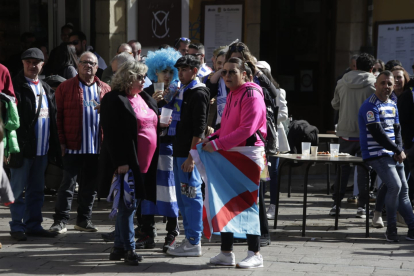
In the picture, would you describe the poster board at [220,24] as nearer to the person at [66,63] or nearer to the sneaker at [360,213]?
the person at [66,63]

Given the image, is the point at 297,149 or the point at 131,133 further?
the point at 297,149

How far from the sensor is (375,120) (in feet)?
25.6

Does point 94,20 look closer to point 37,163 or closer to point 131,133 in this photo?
point 37,163

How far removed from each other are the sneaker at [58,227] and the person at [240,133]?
80.1 inches

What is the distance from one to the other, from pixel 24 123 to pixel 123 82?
1561 millimetres

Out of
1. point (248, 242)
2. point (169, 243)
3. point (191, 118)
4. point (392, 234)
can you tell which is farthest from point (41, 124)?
point (392, 234)

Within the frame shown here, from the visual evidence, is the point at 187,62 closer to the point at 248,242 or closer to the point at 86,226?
the point at 248,242

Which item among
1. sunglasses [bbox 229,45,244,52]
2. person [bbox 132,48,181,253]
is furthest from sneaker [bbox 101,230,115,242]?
sunglasses [bbox 229,45,244,52]

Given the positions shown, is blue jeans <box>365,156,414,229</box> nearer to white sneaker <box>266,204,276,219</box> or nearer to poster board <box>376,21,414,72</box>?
white sneaker <box>266,204,276,219</box>

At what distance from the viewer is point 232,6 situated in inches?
518

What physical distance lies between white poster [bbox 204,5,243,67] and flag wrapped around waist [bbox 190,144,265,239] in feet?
22.1

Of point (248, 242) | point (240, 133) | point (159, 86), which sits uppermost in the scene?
point (159, 86)

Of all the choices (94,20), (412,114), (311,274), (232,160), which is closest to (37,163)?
(232,160)

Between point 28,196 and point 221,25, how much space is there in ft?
20.8
